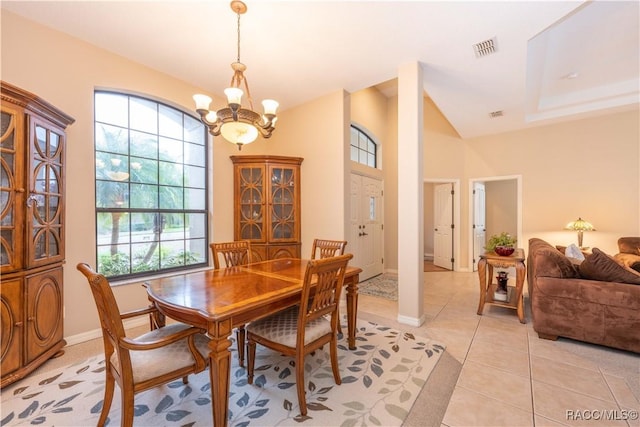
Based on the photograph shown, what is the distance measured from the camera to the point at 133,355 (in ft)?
4.92

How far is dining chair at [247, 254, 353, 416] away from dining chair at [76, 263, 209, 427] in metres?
0.41

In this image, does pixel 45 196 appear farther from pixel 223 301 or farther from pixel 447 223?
pixel 447 223

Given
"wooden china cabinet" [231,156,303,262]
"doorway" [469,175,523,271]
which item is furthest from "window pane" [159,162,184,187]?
"doorway" [469,175,523,271]

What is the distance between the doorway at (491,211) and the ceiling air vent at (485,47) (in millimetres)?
3466

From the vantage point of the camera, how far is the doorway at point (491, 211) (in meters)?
5.72

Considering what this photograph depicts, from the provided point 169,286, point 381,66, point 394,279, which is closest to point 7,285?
point 169,286

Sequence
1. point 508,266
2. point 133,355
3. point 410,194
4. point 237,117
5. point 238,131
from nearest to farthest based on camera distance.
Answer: point 133,355, point 237,117, point 238,131, point 410,194, point 508,266

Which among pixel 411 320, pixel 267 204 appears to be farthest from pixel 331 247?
pixel 267 204

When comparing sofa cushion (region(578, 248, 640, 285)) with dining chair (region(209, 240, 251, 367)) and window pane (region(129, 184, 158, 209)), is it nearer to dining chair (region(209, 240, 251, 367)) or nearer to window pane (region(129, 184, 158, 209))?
dining chair (region(209, 240, 251, 367))

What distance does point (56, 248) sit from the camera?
2.31 m

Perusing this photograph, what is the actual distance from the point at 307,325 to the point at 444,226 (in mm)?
5160

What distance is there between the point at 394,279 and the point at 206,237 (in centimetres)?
350

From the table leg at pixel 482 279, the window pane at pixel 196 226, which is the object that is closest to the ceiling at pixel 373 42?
the window pane at pixel 196 226

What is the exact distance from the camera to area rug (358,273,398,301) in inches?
163
